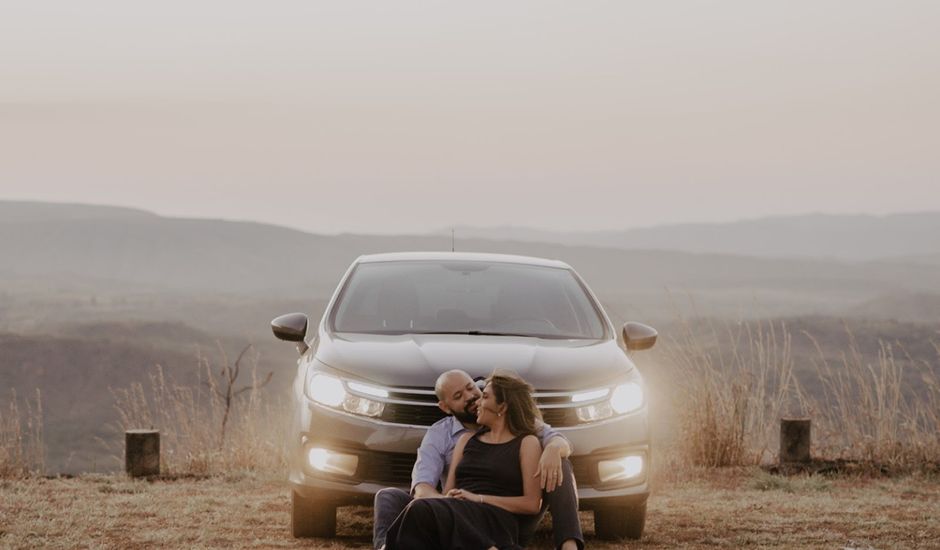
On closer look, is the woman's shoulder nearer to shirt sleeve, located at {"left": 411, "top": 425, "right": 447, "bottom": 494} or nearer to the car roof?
shirt sleeve, located at {"left": 411, "top": 425, "right": 447, "bottom": 494}

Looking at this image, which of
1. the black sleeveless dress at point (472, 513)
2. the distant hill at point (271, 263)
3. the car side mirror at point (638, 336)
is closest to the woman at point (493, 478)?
the black sleeveless dress at point (472, 513)

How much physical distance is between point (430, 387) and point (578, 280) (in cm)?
205

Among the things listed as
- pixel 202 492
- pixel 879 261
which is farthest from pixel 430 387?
pixel 879 261

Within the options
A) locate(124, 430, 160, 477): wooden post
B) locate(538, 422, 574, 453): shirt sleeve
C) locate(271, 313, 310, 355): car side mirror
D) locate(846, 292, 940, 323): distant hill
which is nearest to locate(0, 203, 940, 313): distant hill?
locate(846, 292, 940, 323): distant hill

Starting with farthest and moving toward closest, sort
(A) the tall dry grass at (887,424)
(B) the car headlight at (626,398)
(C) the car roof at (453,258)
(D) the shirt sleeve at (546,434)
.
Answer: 1. (A) the tall dry grass at (887,424)
2. (C) the car roof at (453,258)
3. (B) the car headlight at (626,398)
4. (D) the shirt sleeve at (546,434)

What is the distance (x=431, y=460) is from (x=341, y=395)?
794mm

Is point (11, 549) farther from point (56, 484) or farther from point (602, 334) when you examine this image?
point (602, 334)

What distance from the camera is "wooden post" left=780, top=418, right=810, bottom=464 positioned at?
35.9 ft

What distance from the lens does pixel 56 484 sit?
9.87 metres

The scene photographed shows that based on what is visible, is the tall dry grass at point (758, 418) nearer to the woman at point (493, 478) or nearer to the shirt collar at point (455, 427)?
the shirt collar at point (455, 427)

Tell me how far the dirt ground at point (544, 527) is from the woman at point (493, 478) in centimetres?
145

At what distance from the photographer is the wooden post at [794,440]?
10.9 metres

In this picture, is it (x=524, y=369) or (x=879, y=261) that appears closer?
(x=524, y=369)

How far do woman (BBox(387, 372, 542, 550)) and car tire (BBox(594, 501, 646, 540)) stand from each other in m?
1.48
